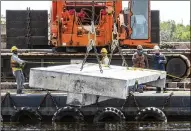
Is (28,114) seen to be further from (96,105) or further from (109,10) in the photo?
(109,10)

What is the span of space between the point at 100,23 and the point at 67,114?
459 cm

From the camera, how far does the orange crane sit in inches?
824

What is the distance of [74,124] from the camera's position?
1727 centimetres

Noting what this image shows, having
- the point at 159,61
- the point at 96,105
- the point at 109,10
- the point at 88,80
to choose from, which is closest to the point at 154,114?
the point at 96,105

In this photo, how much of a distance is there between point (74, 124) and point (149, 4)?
21.0 feet

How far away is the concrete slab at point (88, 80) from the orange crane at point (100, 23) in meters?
8.13

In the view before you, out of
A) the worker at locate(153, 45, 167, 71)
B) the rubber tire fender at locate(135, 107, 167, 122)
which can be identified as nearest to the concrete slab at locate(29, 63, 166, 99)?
the rubber tire fender at locate(135, 107, 167, 122)

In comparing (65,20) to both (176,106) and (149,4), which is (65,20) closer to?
(149,4)

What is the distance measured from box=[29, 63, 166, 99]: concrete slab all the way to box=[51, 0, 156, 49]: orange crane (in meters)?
8.13

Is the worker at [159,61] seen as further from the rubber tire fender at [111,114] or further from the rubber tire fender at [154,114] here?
the rubber tire fender at [111,114]

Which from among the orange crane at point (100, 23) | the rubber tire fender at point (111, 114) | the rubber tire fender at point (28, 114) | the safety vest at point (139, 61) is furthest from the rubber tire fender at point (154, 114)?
the orange crane at point (100, 23)

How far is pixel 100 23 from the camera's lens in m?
21.0

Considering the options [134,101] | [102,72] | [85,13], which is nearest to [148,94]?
[134,101]

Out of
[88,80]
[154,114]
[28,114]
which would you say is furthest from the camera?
[28,114]
